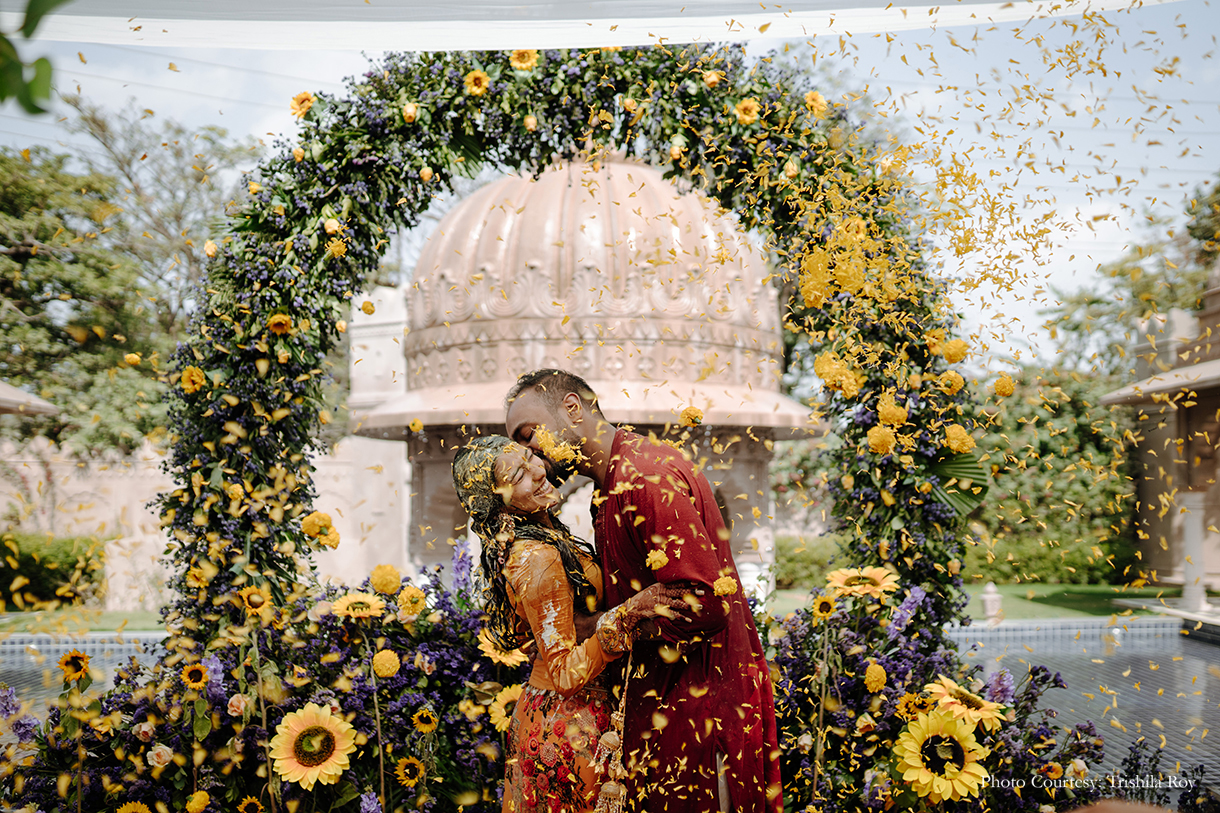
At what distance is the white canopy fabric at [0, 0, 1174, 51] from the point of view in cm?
236

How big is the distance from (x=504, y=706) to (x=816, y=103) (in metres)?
2.95

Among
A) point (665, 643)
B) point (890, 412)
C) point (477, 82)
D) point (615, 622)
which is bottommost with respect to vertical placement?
point (665, 643)

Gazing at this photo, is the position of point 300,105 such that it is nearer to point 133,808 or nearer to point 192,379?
point 192,379

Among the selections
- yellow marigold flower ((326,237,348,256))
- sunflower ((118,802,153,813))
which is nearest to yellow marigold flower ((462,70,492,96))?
yellow marigold flower ((326,237,348,256))

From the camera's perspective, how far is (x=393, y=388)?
1388 cm

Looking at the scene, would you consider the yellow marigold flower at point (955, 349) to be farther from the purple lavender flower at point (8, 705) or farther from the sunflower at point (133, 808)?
the purple lavender flower at point (8, 705)

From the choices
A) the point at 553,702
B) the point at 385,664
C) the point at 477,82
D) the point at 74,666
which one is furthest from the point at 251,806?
the point at 477,82

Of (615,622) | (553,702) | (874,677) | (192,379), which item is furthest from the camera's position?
(192,379)

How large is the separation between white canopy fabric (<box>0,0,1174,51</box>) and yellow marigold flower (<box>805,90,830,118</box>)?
22.9 inches

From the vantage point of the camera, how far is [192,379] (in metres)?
3.30

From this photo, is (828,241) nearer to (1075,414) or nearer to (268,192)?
(268,192)

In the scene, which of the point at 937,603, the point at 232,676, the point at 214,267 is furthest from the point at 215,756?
the point at 937,603

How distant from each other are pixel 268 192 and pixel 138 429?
1107 cm

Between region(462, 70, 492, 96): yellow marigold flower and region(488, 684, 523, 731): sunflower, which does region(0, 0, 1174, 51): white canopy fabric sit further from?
region(488, 684, 523, 731): sunflower
